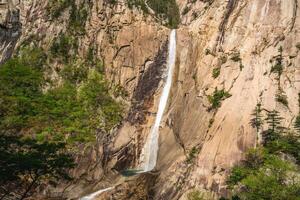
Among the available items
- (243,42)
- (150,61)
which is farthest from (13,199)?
(243,42)

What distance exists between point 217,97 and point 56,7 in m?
22.9

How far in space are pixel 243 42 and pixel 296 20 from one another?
519cm

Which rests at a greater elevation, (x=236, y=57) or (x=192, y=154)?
(x=236, y=57)

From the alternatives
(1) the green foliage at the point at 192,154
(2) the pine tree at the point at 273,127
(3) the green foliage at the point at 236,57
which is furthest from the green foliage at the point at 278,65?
(1) the green foliage at the point at 192,154

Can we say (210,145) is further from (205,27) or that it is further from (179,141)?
(205,27)

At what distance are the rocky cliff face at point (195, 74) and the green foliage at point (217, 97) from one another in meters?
0.12

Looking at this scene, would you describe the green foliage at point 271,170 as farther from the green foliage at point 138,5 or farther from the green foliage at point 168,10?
the green foliage at point 138,5

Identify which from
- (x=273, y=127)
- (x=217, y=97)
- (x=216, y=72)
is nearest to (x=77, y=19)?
(x=216, y=72)

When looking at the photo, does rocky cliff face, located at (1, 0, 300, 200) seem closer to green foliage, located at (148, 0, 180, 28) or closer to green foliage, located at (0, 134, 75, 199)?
green foliage, located at (148, 0, 180, 28)

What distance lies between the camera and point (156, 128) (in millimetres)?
39375

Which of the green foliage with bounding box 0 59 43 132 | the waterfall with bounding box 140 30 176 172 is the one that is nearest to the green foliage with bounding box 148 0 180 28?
the waterfall with bounding box 140 30 176 172

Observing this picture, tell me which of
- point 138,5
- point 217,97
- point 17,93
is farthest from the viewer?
point 138,5

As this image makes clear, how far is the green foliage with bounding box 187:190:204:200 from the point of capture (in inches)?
1192

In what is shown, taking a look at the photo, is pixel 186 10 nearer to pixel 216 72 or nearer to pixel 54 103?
pixel 216 72
